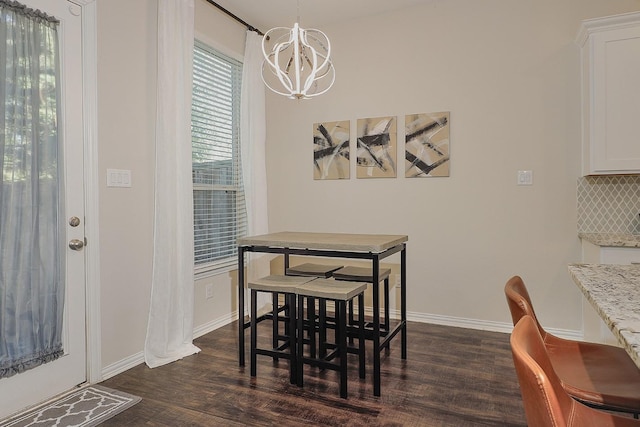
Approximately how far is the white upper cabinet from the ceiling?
4.96 ft

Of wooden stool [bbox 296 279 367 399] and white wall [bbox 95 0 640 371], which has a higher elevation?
white wall [bbox 95 0 640 371]

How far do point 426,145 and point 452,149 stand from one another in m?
0.23

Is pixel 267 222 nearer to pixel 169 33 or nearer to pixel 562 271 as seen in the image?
pixel 169 33

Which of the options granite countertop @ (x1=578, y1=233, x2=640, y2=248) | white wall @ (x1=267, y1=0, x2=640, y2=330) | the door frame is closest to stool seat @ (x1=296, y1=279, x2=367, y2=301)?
the door frame

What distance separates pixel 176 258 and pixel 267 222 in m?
1.40

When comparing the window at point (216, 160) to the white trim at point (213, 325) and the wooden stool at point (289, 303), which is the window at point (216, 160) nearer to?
the white trim at point (213, 325)

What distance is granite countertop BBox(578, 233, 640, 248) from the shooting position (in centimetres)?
273

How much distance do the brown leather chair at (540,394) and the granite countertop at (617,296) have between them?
0.56 feet

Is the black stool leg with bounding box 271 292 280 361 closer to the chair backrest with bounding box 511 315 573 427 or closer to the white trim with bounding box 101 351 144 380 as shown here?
the white trim with bounding box 101 351 144 380

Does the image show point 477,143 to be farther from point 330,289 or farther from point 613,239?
point 330,289

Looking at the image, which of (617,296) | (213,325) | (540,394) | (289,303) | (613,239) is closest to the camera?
(540,394)

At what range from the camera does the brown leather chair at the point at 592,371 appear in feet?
4.17

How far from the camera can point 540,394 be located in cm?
84

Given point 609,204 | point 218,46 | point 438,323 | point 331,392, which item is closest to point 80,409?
point 331,392
